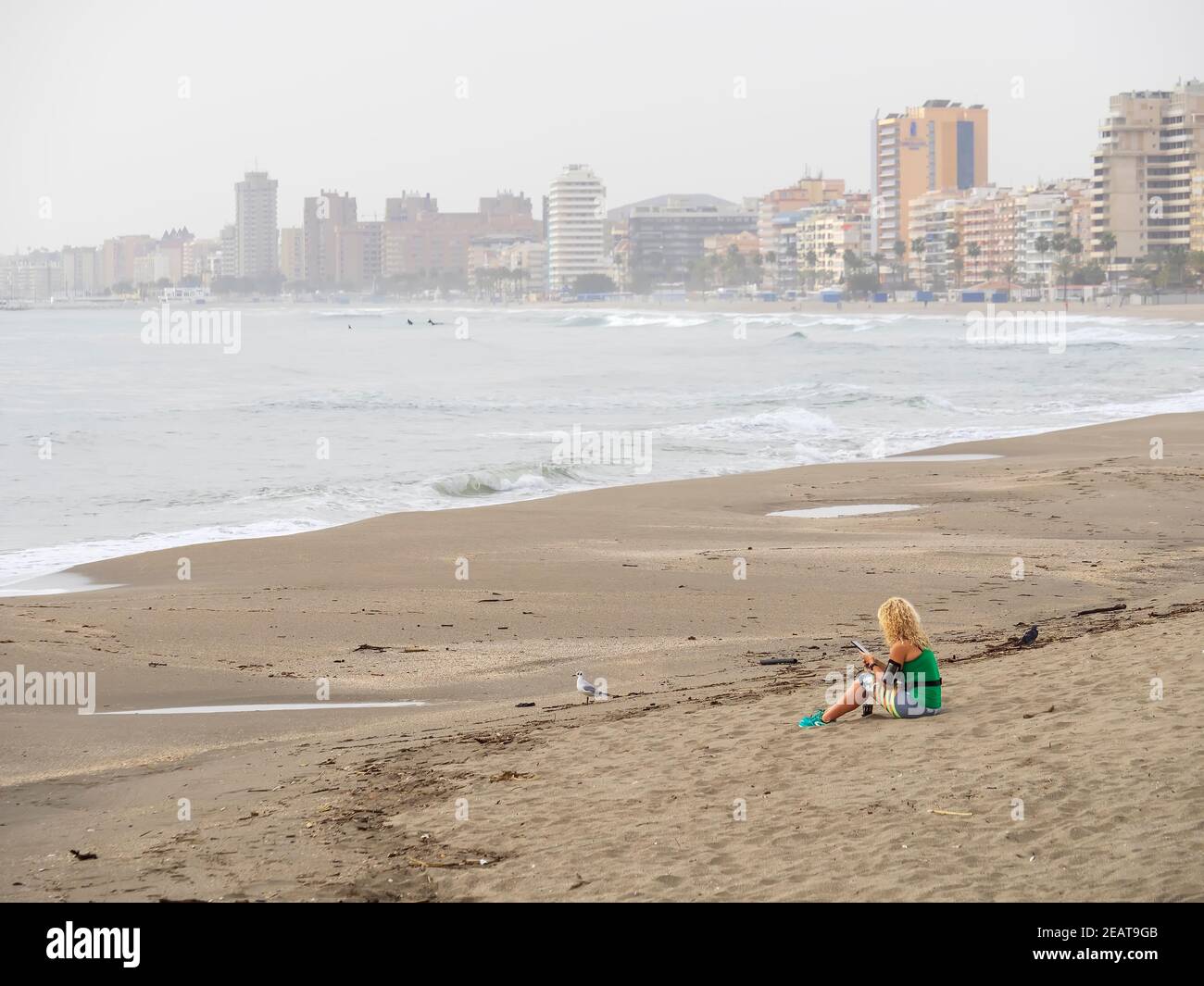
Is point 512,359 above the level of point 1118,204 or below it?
below

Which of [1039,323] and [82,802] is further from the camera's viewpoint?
[1039,323]

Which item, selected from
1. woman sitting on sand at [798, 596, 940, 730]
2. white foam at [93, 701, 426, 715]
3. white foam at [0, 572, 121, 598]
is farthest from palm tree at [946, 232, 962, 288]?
woman sitting on sand at [798, 596, 940, 730]

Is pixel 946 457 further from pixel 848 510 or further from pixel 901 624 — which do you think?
pixel 901 624

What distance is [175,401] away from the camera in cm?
4422

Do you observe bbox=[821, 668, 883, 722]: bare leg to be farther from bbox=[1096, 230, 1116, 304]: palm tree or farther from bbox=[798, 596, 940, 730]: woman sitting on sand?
bbox=[1096, 230, 1116, 304]: palm tree

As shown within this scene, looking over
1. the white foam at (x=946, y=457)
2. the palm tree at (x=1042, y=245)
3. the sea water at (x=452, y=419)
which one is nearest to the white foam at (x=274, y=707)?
the sea water at (x=452, y=419)

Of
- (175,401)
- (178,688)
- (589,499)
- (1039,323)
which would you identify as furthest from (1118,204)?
(178,688)

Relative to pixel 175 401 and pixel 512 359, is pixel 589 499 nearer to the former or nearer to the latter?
pixel 175 401

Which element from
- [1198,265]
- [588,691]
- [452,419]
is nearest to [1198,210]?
[1198,265]

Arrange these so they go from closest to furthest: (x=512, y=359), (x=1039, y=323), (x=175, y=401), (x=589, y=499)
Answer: (x=589, y=499), (x=175, y=401), (x=512, y=359), (x=1039, y=323)

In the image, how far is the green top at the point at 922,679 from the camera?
6934 millimetres

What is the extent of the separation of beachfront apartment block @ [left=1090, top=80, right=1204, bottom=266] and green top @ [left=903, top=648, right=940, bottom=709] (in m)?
162

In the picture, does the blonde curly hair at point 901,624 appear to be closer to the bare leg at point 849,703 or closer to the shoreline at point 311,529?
the bare leg at point 849,703
